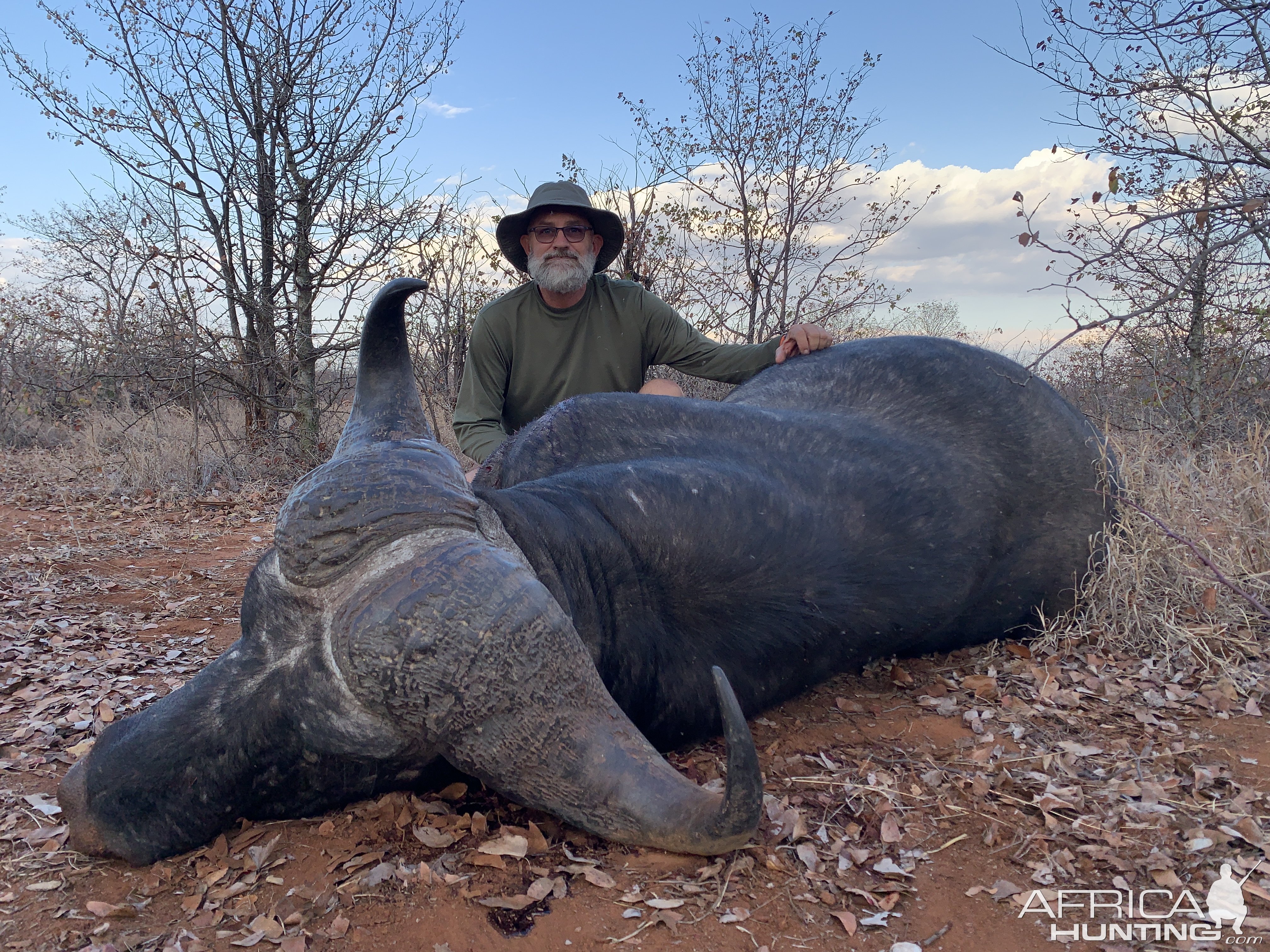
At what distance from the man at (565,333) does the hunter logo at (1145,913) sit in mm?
3296

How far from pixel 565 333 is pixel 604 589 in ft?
10.3

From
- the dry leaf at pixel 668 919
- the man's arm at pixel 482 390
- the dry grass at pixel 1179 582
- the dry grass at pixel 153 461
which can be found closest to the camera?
the dry leaf at pixel 668 919

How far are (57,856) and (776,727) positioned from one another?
6.69 ft

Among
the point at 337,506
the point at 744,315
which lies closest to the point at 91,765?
the point at 337,506

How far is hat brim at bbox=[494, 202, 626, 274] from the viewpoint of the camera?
5.12m

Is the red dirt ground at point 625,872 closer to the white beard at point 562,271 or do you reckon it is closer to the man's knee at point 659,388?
the man's knee at point 659,388

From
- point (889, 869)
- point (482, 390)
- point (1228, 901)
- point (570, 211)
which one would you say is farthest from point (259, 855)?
point (570, 211)

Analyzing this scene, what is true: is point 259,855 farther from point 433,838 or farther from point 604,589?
point 604,589

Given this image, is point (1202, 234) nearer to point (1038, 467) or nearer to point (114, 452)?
point (1038, 467)

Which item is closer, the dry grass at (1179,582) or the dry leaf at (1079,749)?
the dry leaf at (1079,749)

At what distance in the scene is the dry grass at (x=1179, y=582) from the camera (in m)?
3.52

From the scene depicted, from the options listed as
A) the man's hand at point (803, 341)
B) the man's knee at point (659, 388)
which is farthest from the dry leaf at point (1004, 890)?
the man's knee at point (659, 388)

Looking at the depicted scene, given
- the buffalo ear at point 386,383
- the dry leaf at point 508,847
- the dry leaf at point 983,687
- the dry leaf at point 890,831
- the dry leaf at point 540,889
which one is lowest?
the dry leaf at point 890,831

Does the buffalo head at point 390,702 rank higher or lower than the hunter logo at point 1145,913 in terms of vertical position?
higher
